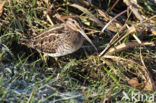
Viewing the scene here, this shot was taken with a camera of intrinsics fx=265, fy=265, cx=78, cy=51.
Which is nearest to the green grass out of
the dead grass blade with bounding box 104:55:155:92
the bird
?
the dead grass blade with bounding box 104:55:155:92

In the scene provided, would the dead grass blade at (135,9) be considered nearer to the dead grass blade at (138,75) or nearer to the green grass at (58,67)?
the green grass at (58,67)

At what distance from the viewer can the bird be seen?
424 cm

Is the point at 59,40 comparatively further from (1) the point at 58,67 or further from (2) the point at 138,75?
(2) the point at 138,75

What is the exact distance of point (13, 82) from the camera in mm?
3719

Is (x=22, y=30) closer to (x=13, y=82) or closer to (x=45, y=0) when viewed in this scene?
(x=45, y=0)

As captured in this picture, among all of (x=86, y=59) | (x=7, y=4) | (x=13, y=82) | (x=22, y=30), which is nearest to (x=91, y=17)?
(x=86, y=59)

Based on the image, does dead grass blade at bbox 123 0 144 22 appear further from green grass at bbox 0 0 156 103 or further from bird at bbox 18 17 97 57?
bird at bbox 18 17 97 57

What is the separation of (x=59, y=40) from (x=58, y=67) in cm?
47

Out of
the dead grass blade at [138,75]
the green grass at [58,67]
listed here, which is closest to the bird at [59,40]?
the green grass at [58,67]

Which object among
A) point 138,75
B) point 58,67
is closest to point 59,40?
point 58,67

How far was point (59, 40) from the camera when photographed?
4.31 metres

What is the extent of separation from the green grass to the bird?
185 mm

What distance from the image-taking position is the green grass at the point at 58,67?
3.56 m

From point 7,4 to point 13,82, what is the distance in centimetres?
161
